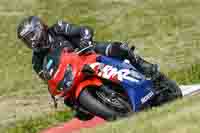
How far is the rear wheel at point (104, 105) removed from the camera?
1373cm

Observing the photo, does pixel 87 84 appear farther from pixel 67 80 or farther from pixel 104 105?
pixel 104 105

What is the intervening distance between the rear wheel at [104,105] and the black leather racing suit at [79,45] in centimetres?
101

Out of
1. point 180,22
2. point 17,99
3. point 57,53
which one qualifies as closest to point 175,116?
point 57,53

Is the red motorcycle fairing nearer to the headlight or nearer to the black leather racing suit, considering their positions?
the headlight

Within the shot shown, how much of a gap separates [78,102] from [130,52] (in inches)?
63.7

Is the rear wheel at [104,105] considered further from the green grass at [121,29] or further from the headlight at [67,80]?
the green grass at [121,29]

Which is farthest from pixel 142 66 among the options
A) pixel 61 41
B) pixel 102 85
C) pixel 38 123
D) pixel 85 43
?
pixel 38 123

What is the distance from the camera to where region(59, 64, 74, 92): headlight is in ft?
45.9

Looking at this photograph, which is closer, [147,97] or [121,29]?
[147,97]

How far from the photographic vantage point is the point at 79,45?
1469 centimetres

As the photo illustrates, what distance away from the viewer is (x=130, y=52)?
47.7 feet

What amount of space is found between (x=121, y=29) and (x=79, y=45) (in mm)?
26093

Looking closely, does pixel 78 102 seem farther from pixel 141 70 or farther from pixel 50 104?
pixel 50 104

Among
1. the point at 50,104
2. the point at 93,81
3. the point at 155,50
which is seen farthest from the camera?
the point at 155,50
